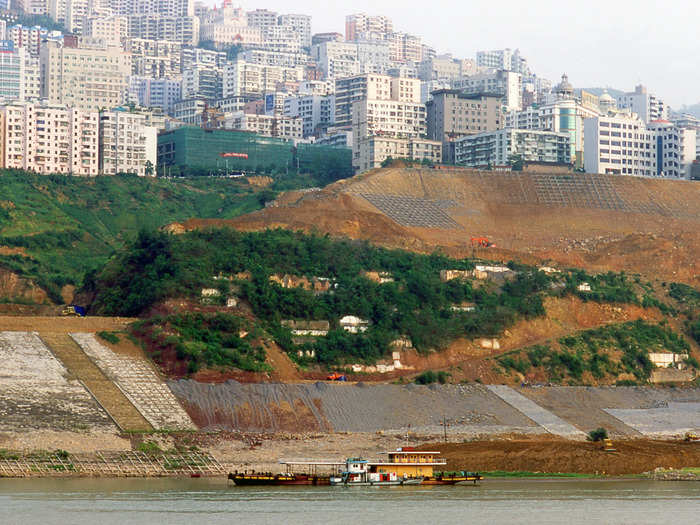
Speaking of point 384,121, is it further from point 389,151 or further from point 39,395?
point 39,395

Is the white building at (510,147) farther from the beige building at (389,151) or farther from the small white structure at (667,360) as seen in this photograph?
the small white structure at (667,360)

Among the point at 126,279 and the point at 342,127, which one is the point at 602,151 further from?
the point at 126,279

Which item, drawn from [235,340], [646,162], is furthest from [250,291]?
[646,162]

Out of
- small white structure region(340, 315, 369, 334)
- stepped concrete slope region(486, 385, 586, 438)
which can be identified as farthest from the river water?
small white structure region(340, 315, 369, 334)

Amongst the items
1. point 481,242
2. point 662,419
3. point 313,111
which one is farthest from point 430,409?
point 313,111

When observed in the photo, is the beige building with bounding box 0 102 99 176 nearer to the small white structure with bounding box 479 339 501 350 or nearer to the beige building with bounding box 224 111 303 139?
the beige building with bounding box 224 111 303 139
